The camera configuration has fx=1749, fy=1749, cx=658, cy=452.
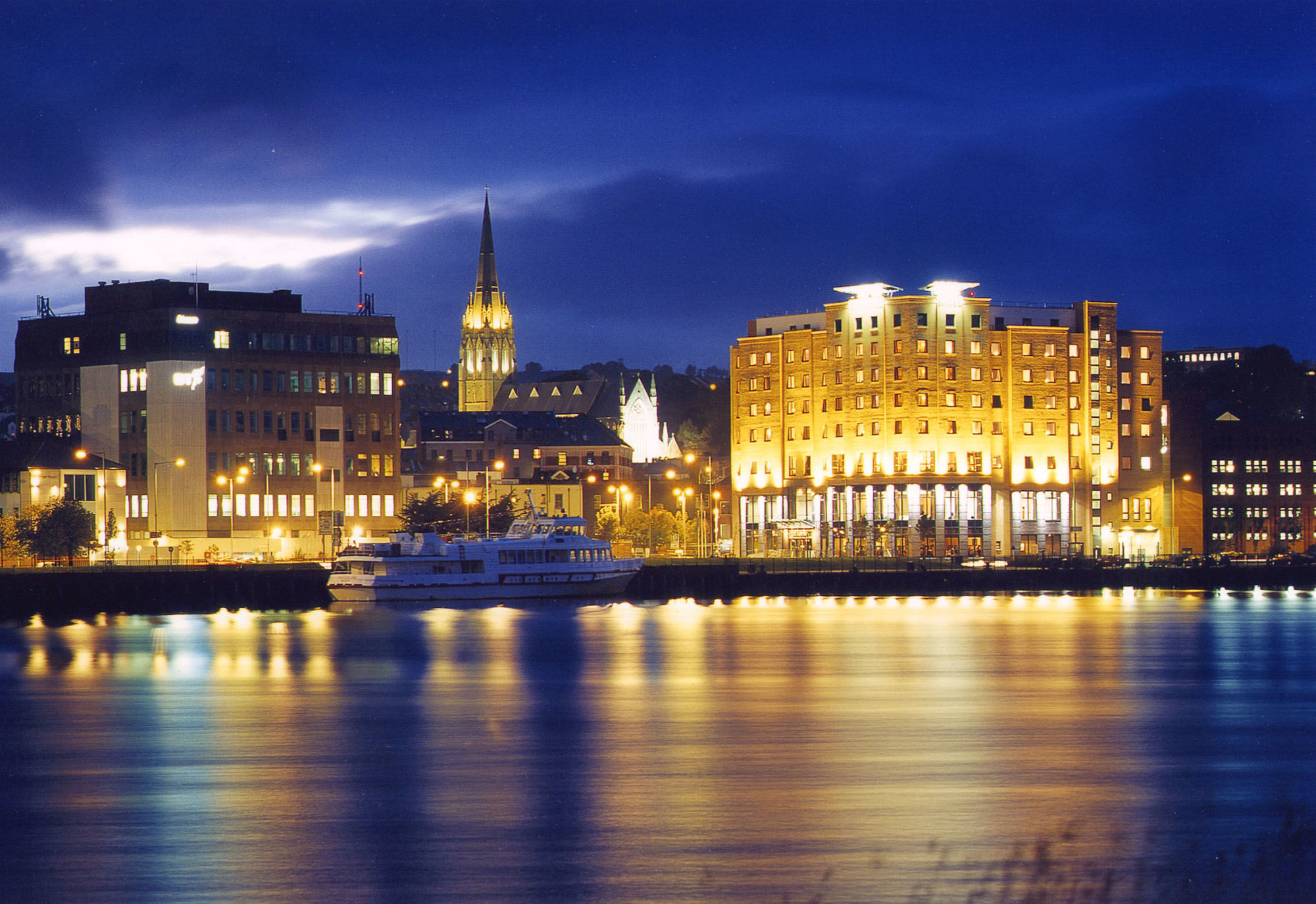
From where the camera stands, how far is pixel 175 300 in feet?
506

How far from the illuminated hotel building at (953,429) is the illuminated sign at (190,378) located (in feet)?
208

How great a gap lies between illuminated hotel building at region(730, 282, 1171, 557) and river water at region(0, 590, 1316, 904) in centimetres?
8247

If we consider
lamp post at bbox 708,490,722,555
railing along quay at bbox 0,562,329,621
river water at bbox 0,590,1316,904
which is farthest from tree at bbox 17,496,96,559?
lamp post at bbox 708,490,722,555

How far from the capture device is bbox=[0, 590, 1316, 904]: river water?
32469 millimetres

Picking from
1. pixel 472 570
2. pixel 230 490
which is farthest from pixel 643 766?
pixel 230 490

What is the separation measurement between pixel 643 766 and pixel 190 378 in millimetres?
110500

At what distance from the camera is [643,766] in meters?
47.0

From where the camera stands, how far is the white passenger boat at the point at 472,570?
394ft

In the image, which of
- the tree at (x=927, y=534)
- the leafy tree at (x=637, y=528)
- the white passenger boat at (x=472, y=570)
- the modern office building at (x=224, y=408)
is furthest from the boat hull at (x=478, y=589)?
the tree at (x=927, y=534)

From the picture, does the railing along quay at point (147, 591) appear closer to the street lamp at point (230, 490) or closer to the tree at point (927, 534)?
the street lamp at point (230, 490)

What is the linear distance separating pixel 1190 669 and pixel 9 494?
103 m

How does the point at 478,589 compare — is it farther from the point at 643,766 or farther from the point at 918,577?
the point at 643,766

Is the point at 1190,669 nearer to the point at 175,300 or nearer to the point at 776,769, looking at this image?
the point at 776,769

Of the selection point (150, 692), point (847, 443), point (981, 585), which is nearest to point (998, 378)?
point (847, 443)
